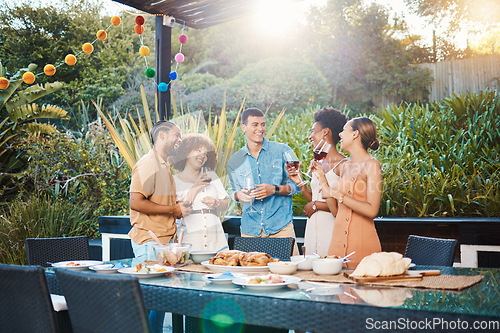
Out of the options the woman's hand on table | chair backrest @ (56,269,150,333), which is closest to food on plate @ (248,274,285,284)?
chair backrest @ (56,269,150,333)

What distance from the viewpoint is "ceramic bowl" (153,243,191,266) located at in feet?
8.96

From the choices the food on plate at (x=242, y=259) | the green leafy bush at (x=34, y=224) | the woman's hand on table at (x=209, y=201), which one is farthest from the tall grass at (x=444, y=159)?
the green leafy bush at (x=34, y=224)

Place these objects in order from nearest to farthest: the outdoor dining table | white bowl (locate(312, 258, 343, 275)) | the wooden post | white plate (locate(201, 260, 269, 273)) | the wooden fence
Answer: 1. the outdoor dining table
2. white bowl (locate(312, 258, 343, 275))
3. white plate (locate(201, 260, 269, 273))
4. the wooden post
5. the wooden fence

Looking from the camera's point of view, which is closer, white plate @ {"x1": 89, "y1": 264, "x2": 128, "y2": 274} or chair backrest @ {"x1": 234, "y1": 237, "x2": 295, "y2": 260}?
white plate @ {"x1": 89, "y1": 264, "x2": 128, "y2": 274}

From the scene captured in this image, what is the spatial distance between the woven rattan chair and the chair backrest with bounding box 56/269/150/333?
0.12 metres

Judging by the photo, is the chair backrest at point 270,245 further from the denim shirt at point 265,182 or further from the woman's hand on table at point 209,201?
the woman's hand on table at point 209,201

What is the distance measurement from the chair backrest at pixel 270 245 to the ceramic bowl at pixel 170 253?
27.8 inches

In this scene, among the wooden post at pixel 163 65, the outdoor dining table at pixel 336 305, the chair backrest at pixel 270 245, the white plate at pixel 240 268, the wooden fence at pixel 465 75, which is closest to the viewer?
the outdoor dining table at pixel 336 305

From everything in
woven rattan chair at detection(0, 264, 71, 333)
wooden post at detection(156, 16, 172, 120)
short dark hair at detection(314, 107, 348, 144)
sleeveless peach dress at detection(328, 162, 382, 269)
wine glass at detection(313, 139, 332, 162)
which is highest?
wooden post at detection(156, 16, 172, 120)

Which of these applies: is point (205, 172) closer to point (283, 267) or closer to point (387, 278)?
point (283, 267)

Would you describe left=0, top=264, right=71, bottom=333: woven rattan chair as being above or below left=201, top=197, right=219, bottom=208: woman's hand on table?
below

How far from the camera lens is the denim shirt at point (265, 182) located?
12.2 ft

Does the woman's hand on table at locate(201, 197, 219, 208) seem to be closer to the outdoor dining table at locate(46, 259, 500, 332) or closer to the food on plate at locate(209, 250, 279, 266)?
the food on plate at locate(209, 250, 279, 266)

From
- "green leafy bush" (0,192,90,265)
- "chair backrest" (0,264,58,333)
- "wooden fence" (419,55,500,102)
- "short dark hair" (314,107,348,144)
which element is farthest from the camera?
"wooden fence" (419,55,500,102)
